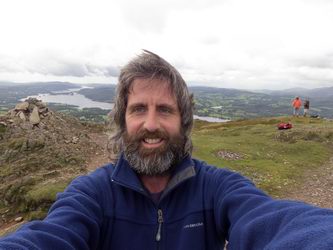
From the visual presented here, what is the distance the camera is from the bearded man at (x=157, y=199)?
268 centimetres

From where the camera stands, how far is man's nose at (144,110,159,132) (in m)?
3.95

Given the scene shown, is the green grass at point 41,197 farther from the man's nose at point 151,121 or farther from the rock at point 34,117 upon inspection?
the rock at point 34,117

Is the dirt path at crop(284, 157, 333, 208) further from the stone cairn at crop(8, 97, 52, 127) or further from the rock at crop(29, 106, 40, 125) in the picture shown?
the stone cairn at crop(8, 97, 52, 127)

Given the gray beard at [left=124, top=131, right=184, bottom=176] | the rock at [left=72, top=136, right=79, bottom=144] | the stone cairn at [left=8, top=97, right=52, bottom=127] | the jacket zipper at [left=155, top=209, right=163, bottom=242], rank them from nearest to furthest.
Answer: the jacket zipper at [left=155, top=209, right=163, bottom=242] → the gray beard at [left=124, top=131, right=184, bottom=176] → the rock at [left=72, top=136, right=79, bottom=144] → the stone cairn at [left=8, top=97, right=52, bottom=127]

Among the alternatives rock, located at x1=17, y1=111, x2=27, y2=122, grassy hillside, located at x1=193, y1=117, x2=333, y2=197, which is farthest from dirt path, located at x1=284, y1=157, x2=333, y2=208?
rock, located at x1=17, y1=111, x2=27, y2=122

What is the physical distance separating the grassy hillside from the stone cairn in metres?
13.2

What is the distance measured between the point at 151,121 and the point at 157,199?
37.2 inches

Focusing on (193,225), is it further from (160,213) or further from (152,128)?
(152,128)

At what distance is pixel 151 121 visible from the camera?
3967 mm

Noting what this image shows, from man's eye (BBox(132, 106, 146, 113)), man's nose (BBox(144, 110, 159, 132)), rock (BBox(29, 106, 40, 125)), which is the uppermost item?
man's eye (BBox(132, 106, 146, 113))

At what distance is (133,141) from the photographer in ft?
13.5

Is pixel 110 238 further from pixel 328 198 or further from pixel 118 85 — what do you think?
pixel 328 198

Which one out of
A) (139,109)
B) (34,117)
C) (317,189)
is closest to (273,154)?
(317,189)

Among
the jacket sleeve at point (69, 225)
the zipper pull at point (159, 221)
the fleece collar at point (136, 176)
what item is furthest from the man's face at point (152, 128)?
the jacket sleeve at point (69, 225)
